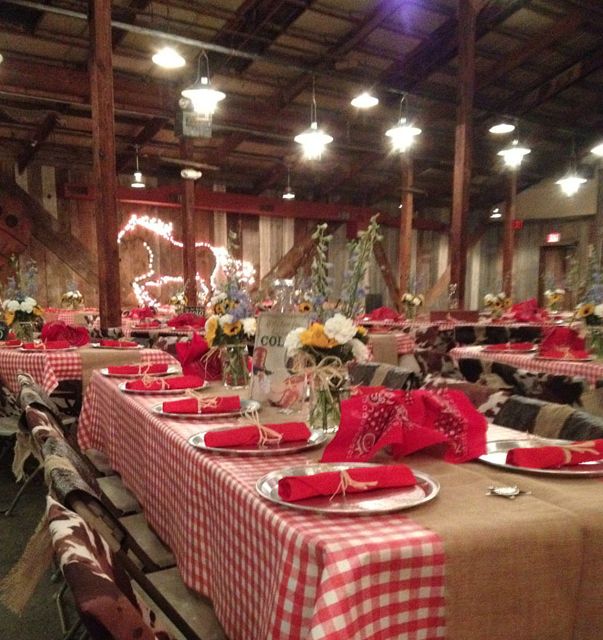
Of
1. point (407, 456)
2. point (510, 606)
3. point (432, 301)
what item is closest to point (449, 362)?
point (407, 456)

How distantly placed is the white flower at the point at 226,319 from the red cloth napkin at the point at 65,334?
1993 millimetres

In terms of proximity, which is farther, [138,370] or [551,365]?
[551,365]

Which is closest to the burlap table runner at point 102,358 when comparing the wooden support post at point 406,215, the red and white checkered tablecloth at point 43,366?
the red and white checkered tablecloth at point 43,366

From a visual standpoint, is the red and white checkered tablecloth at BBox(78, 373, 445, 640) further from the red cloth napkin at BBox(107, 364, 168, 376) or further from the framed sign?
the red cloth napkin at BBox(107, 364, 168, 376)

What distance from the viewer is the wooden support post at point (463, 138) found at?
651 cm

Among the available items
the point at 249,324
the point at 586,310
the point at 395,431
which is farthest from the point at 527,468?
the point at 586,310

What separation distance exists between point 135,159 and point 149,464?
859 centimetres

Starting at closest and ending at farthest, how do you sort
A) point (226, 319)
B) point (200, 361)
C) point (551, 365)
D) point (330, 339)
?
point (330, 339)
point (226, 319)
point (200, 361)
point (551, 365)

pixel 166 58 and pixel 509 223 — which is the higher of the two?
pixel 166 58

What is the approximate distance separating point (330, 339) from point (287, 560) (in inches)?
26.6

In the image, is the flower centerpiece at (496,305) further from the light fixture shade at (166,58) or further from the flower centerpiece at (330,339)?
the flower centerpiece at (330,339)

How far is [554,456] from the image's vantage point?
1208mm

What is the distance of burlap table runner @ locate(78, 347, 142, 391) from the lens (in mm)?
3486

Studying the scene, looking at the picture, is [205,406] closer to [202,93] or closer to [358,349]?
[358,349]
